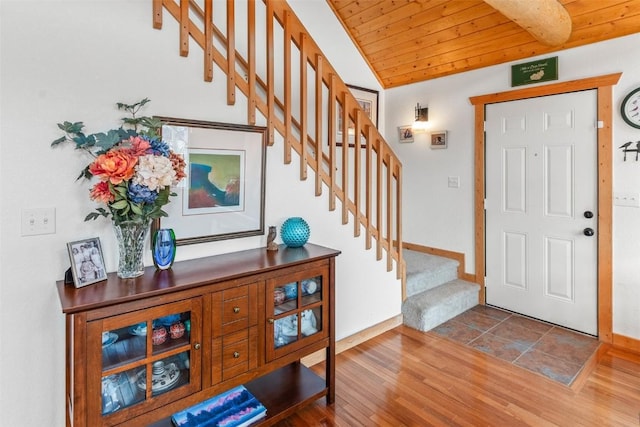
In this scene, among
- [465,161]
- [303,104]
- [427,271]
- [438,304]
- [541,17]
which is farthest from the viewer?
[465,161]

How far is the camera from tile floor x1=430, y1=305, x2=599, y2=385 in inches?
104

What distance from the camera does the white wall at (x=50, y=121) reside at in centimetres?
155

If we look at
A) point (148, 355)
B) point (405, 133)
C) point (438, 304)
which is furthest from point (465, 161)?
point (148, 355)

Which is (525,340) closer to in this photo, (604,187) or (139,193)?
(604,187)

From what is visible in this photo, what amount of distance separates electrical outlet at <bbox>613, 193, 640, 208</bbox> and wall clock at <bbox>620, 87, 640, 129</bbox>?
1.68 feet

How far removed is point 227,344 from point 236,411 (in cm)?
42

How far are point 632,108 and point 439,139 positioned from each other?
1688mm

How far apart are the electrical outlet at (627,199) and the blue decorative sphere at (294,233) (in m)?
2.50

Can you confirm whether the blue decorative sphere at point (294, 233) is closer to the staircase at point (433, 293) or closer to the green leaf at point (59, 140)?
the green leaf at point (59, 140)

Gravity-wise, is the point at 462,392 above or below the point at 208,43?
below

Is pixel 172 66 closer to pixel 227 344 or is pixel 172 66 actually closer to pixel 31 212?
pixel 31 212

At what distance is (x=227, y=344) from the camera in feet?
5.72

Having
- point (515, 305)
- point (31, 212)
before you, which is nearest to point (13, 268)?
point (31, 212)

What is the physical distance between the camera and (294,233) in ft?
7.50
